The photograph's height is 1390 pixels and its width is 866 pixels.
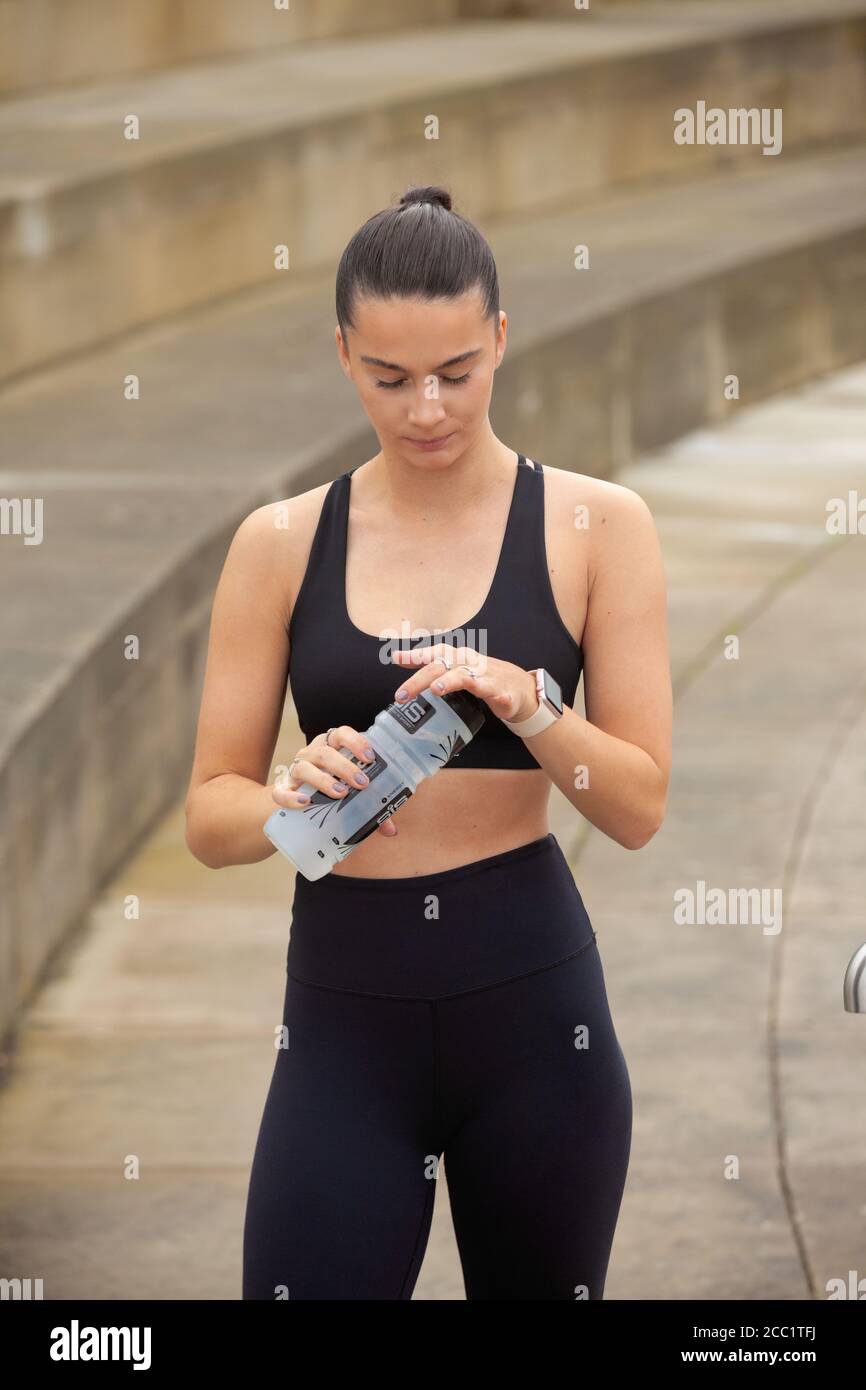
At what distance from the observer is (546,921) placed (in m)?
2.77

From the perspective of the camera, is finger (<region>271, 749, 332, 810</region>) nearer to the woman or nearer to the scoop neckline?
the woman

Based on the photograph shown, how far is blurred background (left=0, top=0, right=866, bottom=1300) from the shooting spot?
16.1 ft

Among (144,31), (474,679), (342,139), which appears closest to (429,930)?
(474,679)

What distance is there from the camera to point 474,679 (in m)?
2.41

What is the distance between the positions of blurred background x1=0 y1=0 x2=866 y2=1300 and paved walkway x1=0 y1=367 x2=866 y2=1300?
13 millimetres

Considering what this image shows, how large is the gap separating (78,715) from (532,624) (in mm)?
3416

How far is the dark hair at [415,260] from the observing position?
254 centimetres

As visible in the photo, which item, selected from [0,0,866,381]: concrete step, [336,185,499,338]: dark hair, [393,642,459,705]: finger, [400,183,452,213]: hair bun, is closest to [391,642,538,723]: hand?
[393,642,459,705]: finger

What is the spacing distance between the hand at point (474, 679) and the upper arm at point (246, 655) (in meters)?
0.30

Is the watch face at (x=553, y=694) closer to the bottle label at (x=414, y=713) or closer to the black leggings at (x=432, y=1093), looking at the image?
the bottle label at (x=414, y=713)

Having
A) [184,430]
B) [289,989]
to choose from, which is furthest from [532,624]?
[184,430]

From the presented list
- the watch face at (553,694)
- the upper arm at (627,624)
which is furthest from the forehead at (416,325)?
the watch face at (553,694)

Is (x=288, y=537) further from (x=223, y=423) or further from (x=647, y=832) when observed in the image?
(x=223, y=423)
